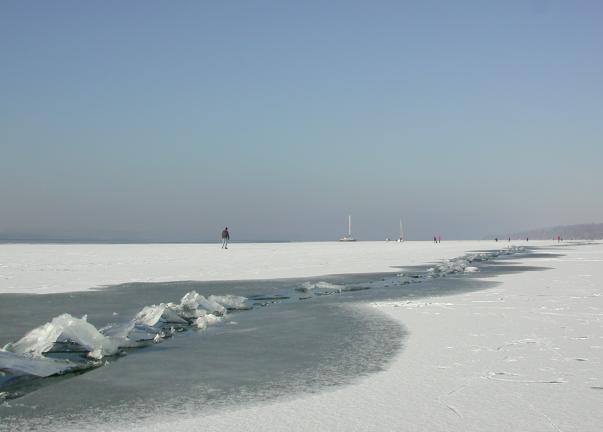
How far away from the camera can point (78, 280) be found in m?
13.8

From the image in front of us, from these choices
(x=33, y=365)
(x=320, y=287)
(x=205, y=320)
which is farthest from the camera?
(x=320, y=287)

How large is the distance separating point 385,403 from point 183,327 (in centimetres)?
409

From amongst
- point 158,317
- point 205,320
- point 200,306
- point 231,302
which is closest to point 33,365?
point 158,317

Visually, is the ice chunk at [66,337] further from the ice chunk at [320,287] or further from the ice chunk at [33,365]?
the ice chunk at [320,287]

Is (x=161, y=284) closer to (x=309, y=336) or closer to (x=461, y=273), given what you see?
(x=309, y=336)

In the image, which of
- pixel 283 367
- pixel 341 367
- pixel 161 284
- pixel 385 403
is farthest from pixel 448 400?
pixel 161 284

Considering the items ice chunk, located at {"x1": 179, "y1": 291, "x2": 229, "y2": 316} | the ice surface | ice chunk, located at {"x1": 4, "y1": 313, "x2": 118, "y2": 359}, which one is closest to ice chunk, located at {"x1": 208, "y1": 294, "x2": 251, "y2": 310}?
ice chunk, located at {"x1": 179, "y1": 291, "x2": 229, "y2": 316}

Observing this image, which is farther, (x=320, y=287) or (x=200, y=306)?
(x=320, y=287)

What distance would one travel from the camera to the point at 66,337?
5.84m

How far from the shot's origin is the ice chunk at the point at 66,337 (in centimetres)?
538

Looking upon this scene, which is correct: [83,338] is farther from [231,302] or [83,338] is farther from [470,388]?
[470,388]

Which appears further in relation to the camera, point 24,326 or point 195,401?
point 24,326

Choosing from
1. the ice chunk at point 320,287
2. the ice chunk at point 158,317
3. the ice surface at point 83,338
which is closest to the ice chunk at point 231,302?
the ice surface at point 83,338

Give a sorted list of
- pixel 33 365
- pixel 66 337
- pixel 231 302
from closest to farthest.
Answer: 1. pixel 33 365
2. pixel 66 337
3. pixel 231 302
